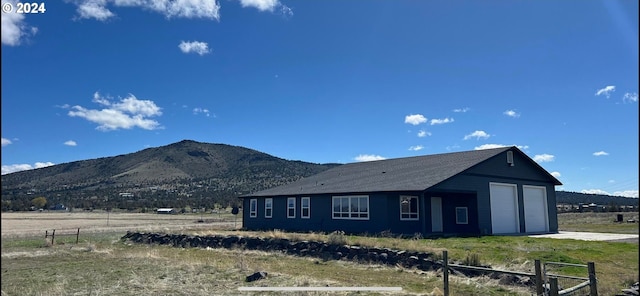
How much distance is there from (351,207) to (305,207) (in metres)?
4.31

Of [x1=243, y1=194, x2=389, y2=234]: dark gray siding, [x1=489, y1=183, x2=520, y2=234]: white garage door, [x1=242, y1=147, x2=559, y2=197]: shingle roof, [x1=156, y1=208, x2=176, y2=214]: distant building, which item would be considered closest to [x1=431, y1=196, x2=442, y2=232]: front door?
[x1=242, y1=147, x2=559, y2=197]: shingle roof

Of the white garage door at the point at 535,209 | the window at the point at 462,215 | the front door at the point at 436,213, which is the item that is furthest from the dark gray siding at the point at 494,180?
the front door at the point at 436,213

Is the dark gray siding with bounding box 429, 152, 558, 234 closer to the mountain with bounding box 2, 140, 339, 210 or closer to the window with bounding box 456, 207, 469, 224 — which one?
the window with bounding box 456, 207, 469, 224

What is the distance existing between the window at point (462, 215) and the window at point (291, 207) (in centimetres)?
1039

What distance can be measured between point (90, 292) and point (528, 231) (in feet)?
86.1

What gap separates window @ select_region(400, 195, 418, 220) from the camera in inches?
1014

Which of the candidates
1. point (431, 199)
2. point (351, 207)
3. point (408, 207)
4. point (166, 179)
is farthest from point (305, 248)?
point (166, 179)

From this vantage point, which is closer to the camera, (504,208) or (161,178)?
(504,208)

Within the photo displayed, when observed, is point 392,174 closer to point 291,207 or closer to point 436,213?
point 436,213

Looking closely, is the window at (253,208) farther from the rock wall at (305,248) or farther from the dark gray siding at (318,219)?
the rock wall at (305,248)

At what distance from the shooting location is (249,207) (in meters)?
36.2

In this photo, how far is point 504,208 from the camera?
96.3 ft

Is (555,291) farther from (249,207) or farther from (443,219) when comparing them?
(249,207)

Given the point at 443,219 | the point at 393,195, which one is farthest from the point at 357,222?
the point at 443,219
